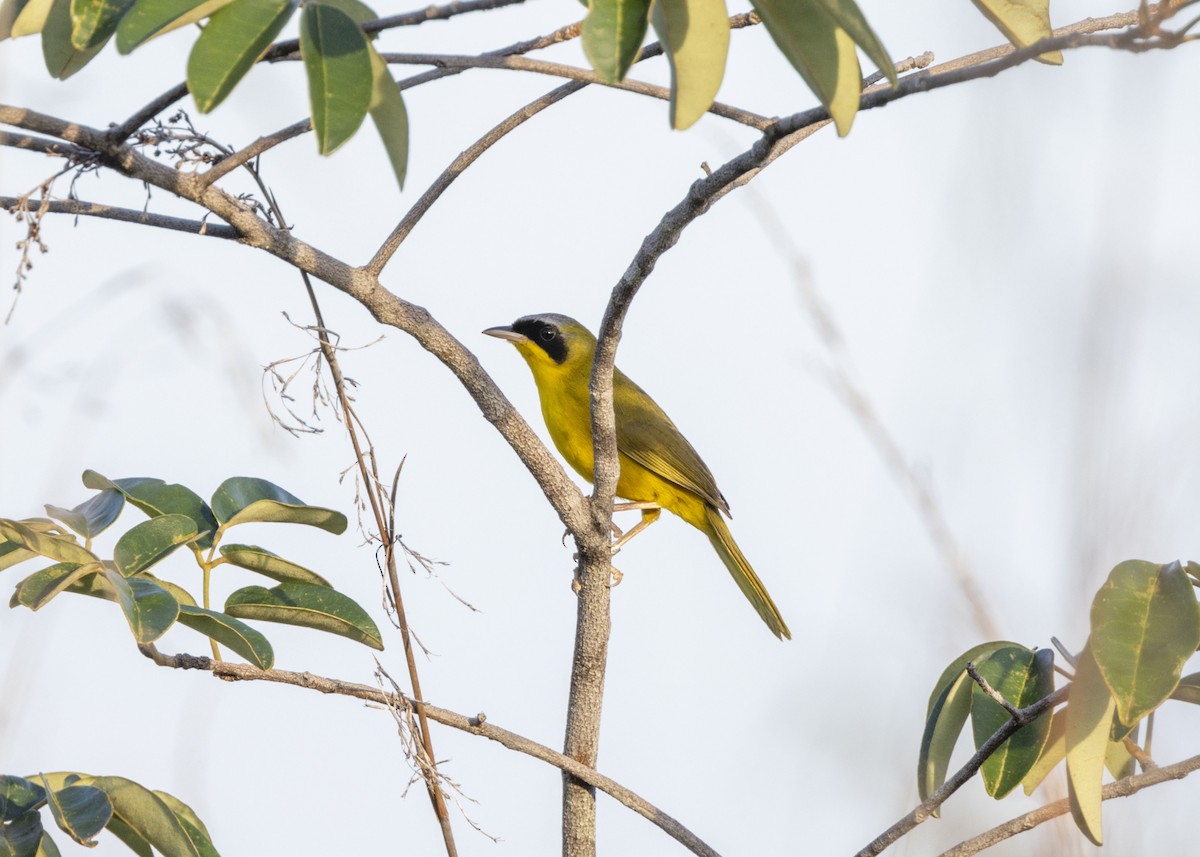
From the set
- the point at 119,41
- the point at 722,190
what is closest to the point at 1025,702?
the point at 722,190

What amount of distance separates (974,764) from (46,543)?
134 cm

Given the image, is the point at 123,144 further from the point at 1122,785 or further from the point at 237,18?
the point at 1122,785

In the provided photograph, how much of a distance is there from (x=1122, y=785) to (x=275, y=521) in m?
1.39

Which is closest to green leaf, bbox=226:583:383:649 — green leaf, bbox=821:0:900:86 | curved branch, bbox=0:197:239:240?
curved branch, bbox=0:197:239:240

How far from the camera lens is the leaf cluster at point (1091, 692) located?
146 cm

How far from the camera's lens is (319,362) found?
222 cm

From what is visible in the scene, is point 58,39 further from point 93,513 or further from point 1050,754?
point 1050,754

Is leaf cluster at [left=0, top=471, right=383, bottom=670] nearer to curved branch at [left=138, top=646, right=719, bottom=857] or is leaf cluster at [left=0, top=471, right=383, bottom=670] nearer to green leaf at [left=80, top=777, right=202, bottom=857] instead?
curved branch at [left=138, top=646, right=719, bottom=857]

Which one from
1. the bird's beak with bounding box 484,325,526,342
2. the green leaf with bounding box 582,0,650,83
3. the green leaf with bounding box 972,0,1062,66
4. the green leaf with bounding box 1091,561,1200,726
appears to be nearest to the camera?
the green leaf with bounding box 582,0,650,83

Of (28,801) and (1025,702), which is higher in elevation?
(1025,702)

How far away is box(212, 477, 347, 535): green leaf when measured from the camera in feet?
6.43

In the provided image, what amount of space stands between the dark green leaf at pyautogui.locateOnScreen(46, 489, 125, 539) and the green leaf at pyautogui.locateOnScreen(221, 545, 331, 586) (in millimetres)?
178

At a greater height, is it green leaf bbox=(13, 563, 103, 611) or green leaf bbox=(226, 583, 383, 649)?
green leaf bbox=(226, 583, 383, 649)

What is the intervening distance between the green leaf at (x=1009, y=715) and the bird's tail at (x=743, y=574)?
3.63m
